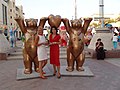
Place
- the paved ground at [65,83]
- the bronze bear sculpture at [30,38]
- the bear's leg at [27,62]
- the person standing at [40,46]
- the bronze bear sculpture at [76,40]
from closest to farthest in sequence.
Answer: the paved ground at [65,83], the person standing at [40,46], the bronze bear sculpture at [30,38], the bear's leg at [27,62], the bronze bear sculpture at [76,40]

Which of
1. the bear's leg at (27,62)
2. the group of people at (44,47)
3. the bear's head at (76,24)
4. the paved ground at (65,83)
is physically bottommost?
the paved ground at (65,83)

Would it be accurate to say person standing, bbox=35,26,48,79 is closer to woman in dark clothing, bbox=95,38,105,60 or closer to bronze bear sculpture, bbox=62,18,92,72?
bronze bear sculpture, bbox=62,18,92,72

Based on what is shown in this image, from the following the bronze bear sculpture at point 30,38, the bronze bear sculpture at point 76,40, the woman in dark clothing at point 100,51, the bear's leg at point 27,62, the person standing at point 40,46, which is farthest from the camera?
the woman in dark clothing at point 100,51

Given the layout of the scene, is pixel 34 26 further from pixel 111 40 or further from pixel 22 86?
pixel 111 40

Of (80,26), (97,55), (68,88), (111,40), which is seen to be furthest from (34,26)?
(111,40)

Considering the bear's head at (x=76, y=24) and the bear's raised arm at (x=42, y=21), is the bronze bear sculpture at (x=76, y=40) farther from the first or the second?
the bear's raised arm at (x=42, y=21)

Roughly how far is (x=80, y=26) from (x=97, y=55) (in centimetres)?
476

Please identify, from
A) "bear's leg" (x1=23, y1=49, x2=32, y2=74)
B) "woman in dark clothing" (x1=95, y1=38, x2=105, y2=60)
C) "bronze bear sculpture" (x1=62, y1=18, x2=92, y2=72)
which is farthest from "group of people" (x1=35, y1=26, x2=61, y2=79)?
"woman in dark clothing" (x1=95, y1=38, x2=105, y2=60)

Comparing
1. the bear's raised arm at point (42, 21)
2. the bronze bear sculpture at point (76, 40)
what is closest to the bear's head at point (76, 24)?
the bronze bear sculpture at point (76, 40)

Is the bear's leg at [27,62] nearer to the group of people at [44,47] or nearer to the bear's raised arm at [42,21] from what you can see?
the group of people at [44,47]

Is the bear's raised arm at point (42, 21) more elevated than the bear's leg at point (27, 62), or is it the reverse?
the bear's raised arm at point (42, 21)

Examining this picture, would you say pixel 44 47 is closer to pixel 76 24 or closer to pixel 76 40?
pixel 76 40

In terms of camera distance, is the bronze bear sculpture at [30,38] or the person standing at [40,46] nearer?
the person standing at [40,46]

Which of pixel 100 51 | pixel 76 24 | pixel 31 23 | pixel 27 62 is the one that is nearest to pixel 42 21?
pixel 31 23
